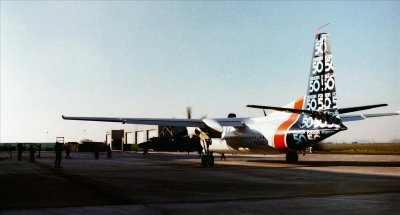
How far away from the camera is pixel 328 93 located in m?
25.7

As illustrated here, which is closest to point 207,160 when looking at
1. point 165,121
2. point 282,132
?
point 165,121

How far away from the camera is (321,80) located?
1035 inches

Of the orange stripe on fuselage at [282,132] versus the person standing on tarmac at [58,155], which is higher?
the orange stripe on fuselage at [282,132]

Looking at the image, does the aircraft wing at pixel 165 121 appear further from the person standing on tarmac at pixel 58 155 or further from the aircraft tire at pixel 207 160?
the aircraft tire at pixel 207 160

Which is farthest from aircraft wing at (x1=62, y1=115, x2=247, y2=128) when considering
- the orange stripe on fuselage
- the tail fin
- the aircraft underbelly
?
the tail fin

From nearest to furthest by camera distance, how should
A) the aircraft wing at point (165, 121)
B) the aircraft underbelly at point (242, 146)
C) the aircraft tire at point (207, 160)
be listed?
the aircraft underbelly at point (242, 146)
the aircraft tire at point (207, 160)
the aircraft wing at point (165, 121)

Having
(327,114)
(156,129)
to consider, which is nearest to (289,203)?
(327,114)

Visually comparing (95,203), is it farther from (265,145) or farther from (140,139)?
(140,139)

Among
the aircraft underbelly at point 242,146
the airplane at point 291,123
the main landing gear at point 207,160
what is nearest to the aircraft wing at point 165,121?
the airplane at point 291,123

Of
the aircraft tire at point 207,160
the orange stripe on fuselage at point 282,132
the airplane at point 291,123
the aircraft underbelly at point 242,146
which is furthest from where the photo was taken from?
the aircraft tire at point 207,160

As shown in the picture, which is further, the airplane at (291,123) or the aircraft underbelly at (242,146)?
the aircraft underbelly at (242,146)

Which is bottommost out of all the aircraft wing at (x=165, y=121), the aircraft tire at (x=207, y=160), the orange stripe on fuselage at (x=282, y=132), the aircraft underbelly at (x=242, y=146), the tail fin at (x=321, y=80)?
the aircraft tire at (x=207, y=160)

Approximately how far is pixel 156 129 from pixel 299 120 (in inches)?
2845

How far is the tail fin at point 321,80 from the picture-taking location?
25.7 meters
